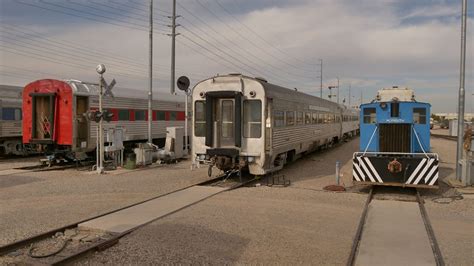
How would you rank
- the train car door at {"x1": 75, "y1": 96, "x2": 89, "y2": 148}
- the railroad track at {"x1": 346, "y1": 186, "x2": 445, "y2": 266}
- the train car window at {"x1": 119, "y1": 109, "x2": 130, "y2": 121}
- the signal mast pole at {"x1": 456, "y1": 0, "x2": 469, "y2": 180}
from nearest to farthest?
1. the railroad track at {"x1": 346, "y1": 186, "x2": 445, "y2": 266}
2. the signal mast pole at {"x1": 456, "y1": 0, "x2": 469, "y2": 180}
3. the train car door at {"x1": 75, "y1": 96, "x2": 89, "y2": 148}
4. the train car window at {"x1": 119, "y1": 109, "x2": 130, "y2": 121}

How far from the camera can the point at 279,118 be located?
1333 cm

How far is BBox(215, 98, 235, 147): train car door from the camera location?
12.6 metres

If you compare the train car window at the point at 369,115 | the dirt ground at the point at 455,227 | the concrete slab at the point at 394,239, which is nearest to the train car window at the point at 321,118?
the train car window at the point at 369,115

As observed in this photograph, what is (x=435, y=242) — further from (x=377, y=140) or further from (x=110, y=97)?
(x=110, y=97)

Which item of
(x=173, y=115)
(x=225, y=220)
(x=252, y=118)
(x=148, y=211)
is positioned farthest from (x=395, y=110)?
(x=173, y=115)

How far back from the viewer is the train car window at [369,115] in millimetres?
12906

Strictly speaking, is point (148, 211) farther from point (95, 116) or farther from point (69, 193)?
point (95, 116)

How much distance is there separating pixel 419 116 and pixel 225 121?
575 cm

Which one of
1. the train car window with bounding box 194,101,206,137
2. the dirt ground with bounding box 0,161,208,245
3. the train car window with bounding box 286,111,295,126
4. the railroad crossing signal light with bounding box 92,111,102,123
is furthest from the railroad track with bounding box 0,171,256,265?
the train car window with bounding box 286,111,295,126

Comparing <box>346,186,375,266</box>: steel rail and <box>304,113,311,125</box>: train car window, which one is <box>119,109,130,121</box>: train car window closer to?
<box>304,113,311,125</box>: train car window

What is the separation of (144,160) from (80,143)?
2.56 metres

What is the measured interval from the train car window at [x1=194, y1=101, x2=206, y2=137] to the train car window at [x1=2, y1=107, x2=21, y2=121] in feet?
36.2

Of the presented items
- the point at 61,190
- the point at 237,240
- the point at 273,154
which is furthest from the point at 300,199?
the point at 61,190

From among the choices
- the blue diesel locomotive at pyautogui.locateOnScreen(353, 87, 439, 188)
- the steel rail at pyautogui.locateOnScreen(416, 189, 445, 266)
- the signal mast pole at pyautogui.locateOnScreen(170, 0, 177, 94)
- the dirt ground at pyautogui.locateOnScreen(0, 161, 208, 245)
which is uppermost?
the signal mast pole at pyautogui.locateOnScreen(170, 0, 177, 94)
